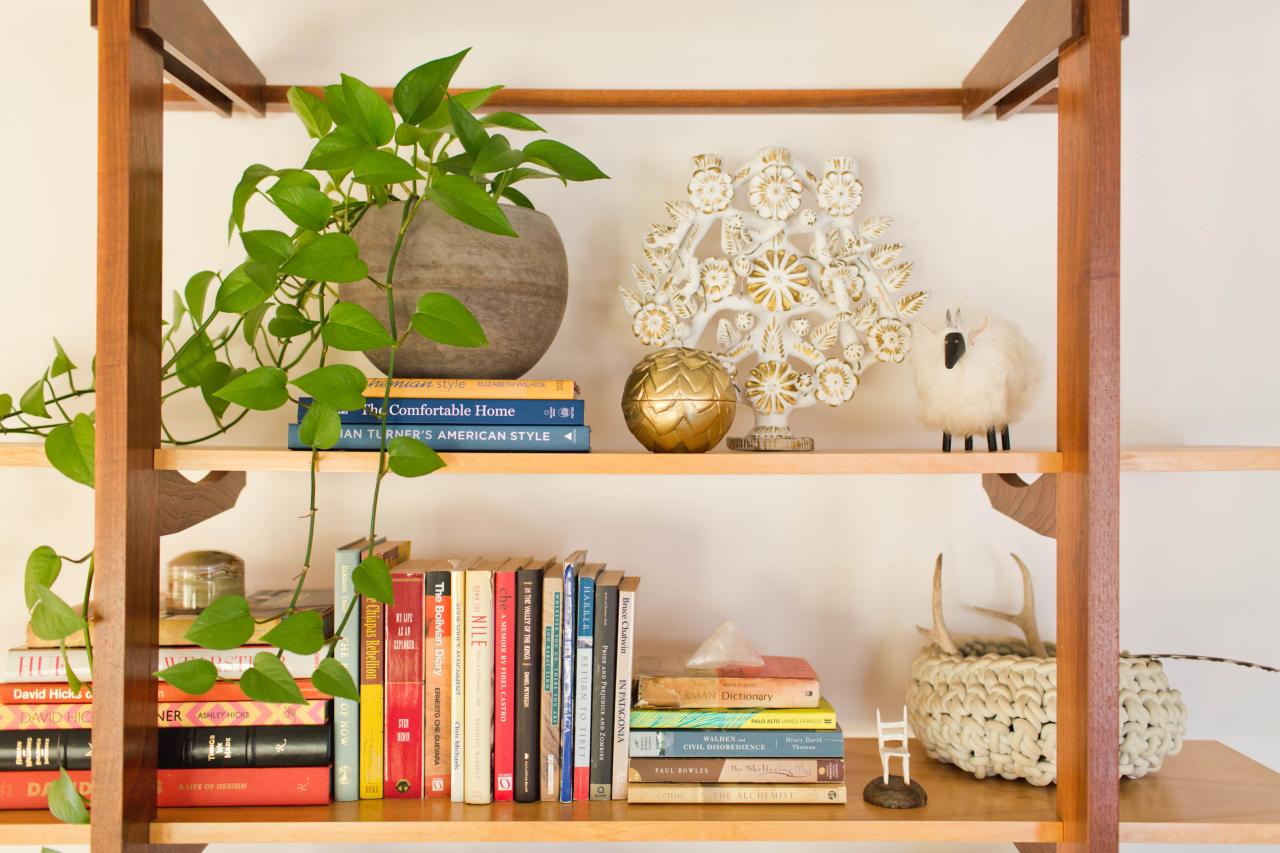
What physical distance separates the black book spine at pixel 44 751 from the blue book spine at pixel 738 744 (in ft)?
1.73

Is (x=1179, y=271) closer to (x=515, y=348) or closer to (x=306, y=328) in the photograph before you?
(x=515, y=348)

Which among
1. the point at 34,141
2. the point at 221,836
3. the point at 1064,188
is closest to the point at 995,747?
the point at 1064,188

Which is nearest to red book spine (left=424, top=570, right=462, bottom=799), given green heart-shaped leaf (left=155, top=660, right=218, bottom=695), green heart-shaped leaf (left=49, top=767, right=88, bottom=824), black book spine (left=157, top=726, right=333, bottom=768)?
black book spine (left=157, top=726, right=333, bottom=768)

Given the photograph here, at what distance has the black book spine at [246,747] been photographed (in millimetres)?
989

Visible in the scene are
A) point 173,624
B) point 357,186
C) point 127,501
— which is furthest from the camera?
point 357,186

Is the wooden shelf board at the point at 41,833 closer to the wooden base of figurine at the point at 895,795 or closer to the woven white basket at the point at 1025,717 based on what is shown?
the wooden base of figurine at the point at 895,795

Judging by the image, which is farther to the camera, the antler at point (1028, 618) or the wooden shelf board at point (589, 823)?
the antler at point (1028, 618)

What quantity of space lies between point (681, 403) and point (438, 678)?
1.18ft

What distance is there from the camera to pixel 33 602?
939mm

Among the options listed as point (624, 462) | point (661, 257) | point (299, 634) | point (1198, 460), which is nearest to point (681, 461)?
point (624, 462)

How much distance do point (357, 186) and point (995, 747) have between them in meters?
0.92

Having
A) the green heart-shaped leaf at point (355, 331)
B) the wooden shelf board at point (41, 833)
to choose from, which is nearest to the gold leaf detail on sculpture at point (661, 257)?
the green heart-shaped leaf at point (355, 331)

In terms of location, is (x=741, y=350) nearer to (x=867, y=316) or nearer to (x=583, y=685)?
(x=867, y=316)

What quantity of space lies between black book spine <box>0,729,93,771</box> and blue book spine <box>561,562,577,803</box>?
45 cm
